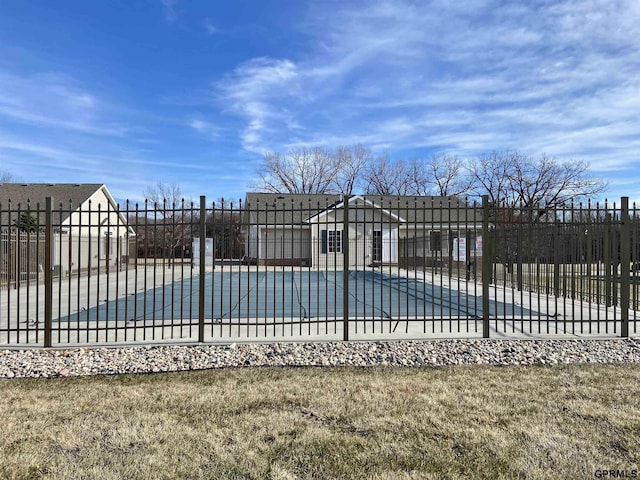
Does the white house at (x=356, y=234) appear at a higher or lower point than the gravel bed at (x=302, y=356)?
higher

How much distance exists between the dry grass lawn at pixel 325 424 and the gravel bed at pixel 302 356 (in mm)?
366

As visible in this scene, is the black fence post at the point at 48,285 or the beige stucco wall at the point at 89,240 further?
the beige stucco wall at the point at 89,240

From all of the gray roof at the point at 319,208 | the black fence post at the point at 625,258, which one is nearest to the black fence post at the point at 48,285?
the gray roof at the point at 319,208

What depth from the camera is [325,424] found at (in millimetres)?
3918

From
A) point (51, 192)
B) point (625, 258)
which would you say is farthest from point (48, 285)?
point (51, 192)

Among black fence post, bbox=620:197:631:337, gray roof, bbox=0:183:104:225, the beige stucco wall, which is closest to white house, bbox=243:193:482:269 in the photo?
the beige stucco wall

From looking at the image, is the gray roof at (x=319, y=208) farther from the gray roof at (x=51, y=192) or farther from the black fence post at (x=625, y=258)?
the gray roof at (x=51, y=192)

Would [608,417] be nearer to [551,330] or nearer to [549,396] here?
[549,396]

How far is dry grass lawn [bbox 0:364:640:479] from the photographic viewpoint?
Result: 3.15 m

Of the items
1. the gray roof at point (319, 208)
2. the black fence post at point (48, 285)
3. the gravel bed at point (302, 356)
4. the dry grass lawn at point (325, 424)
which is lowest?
the dry grass lawn at point (325, 424)

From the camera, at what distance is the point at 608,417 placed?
13.1 ft

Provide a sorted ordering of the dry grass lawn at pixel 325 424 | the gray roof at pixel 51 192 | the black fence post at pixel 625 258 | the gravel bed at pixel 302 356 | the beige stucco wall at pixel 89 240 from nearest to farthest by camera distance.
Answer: the dry grass lawn at pixel 325 424, the gravel bed at pixel 302 356, the beige stucco wall at pixel 89 240, the black fence post at pixel 625 258, the gray roof at pixel 51 192

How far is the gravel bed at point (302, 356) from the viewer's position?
222 inches

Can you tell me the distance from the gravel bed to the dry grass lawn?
1.20 ft
